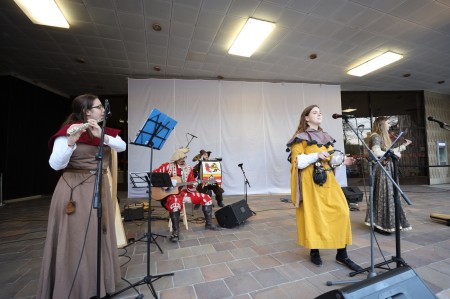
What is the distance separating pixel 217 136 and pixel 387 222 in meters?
4.82

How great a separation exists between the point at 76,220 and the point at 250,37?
15.5 ft

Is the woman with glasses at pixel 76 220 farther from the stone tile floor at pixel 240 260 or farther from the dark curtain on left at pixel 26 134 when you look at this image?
the dark curtain on left at pixel 26 134

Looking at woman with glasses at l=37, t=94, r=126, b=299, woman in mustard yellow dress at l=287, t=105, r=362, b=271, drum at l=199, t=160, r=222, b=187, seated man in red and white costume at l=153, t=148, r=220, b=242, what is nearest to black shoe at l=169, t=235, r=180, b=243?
seated man in red and white costume at l=153, t=148, r=220, b=242

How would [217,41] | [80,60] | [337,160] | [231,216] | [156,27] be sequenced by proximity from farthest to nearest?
[80,60] → [217,41] → [156,27] → [231,216] → [337,160]

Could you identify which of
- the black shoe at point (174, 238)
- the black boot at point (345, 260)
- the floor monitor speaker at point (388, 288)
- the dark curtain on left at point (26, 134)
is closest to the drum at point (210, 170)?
the black shoe at point (174, 238)

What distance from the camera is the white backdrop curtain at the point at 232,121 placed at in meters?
6.51

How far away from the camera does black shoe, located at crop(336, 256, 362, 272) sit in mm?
1960

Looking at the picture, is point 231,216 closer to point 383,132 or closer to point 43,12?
point 383,132

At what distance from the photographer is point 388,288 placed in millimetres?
993

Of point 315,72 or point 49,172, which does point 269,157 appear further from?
point 49,172

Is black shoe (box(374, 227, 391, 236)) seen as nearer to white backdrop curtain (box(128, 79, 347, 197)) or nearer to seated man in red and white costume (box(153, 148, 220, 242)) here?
seated man in red and white costume (box(153, 148, 220, 242))

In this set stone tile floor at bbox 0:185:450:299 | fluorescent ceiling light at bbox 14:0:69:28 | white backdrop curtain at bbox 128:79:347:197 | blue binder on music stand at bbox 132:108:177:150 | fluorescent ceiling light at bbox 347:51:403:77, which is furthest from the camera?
white backdrop curtain at bbox 128:79:347:197

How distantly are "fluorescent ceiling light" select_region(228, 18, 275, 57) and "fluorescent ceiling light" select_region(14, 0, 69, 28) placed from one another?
11.2ft

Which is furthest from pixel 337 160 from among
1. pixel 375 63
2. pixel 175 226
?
pixel 375 63
